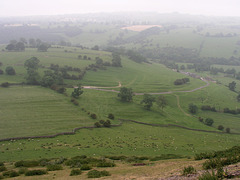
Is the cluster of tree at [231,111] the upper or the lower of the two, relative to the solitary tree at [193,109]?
lower

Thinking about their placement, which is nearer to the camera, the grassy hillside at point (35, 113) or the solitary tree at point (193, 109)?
the grassy hillside at point (35, 113)

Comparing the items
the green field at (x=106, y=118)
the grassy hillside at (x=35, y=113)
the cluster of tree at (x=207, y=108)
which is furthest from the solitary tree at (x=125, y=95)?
the cluster of tree at (x=207, y=108)

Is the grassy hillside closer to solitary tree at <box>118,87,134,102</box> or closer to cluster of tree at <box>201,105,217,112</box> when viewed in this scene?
solitary tree at <box>118,87,134,102</box>

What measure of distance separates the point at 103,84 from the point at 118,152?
82.8 m

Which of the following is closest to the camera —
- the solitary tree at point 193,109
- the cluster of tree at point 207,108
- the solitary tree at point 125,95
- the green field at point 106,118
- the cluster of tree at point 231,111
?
the green field at point 106,118

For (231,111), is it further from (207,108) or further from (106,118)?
(106,118)

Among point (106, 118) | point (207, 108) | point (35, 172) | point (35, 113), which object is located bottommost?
point (207, 108)

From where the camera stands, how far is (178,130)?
73875 millimetres

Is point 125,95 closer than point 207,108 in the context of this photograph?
Yes

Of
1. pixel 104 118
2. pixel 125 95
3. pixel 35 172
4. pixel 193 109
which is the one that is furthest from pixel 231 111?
pixel 35 172

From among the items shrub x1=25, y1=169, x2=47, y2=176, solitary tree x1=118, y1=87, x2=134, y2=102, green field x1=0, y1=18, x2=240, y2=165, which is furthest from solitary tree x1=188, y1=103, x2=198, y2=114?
shrub x1=25, y1=169, x2=47, y2=176

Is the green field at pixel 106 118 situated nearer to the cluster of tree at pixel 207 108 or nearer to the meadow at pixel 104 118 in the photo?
the meadow at pixel 104 118

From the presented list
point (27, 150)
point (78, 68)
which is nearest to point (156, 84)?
point (78, 68)

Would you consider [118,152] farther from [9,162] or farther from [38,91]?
[38,91]
